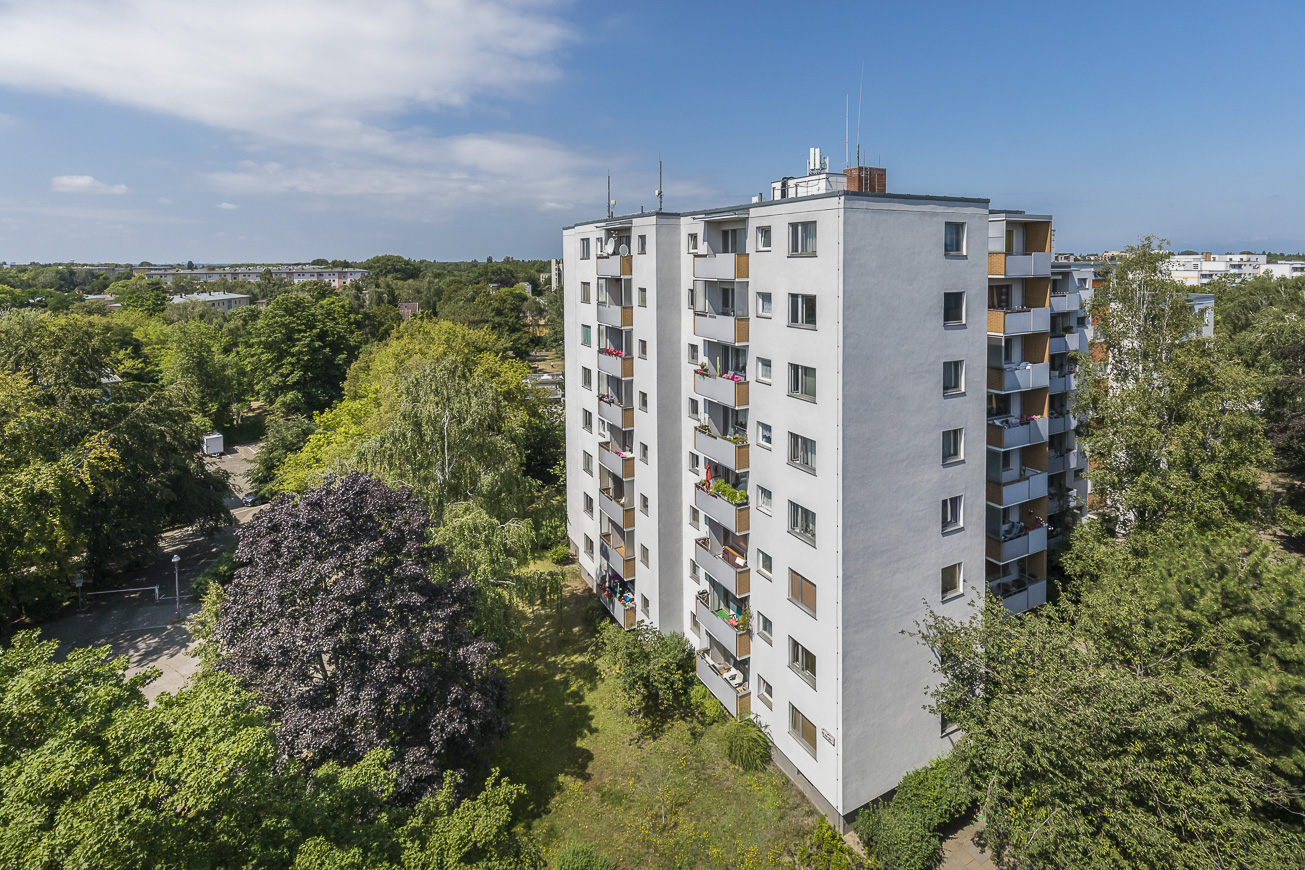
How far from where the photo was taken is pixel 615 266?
1117 inches

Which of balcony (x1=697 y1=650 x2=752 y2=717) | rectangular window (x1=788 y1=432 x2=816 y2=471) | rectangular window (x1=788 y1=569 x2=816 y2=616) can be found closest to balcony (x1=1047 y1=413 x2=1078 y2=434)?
rectangular window (x1=788 y1=432 x2=816 y2=471)

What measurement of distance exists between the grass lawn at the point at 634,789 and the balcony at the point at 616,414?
10922mm

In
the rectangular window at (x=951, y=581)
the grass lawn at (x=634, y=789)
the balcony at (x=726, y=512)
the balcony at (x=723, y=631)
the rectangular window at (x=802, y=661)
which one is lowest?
the grass lawn at (x=634, y=789)

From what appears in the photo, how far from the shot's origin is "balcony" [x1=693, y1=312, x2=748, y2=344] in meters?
21.8

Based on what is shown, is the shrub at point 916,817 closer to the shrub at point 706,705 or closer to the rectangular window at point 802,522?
the shrub at point 706,705

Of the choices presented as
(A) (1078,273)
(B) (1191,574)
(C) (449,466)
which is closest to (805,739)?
(B) (1191,574)

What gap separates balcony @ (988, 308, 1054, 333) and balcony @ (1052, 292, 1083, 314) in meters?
2.98

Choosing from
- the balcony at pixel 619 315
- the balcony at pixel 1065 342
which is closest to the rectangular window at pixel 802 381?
the balcony at pixel 619 315

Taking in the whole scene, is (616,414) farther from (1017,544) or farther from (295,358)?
(295,358)

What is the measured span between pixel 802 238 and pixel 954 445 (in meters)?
7.82

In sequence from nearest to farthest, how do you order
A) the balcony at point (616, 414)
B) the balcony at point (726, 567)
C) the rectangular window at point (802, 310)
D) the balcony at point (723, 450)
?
the rectangular window at point (802, 310) < the balcony at point (723, 450) < the balcony at point (726, 567) < the balcony at point (616, 414)

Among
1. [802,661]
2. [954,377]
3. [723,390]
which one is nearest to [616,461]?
[723,390]

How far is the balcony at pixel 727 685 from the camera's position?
23344 mm

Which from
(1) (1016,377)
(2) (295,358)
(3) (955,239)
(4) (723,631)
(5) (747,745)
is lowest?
(5) (747,745)
